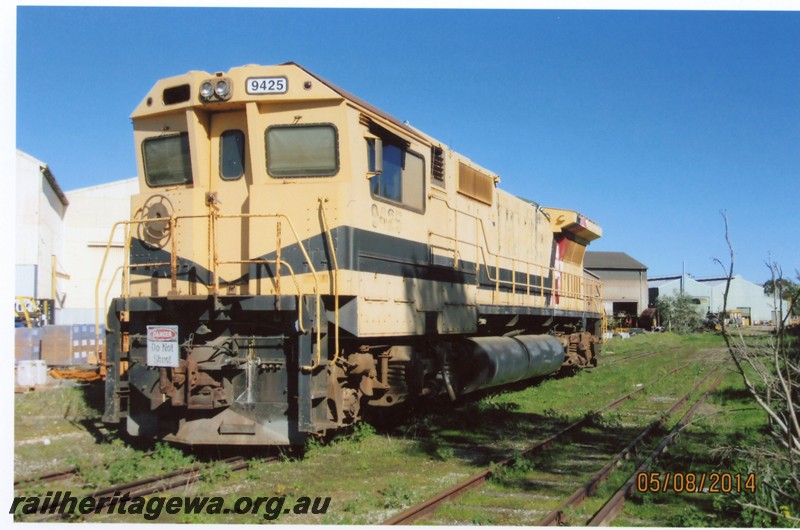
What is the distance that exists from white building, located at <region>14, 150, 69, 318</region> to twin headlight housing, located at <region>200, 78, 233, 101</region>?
255 inches

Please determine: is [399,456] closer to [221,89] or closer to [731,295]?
[221,89]

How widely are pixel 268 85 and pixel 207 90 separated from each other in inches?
25.8

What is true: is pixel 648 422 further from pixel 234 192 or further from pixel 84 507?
pixel 84 507

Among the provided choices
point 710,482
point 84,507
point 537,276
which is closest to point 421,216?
point 710,482

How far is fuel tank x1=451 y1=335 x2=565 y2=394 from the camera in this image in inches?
404

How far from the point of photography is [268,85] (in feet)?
24.1

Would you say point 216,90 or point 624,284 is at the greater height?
point 216,90

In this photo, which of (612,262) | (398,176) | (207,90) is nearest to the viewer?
(207,90)

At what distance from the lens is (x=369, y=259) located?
7621mm

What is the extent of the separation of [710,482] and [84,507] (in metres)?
5.32

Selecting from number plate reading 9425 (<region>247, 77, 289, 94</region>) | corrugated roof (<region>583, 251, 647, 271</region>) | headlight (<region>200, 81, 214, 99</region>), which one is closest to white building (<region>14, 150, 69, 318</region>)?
headlight (<region>200, 81, 214, 99</region>)

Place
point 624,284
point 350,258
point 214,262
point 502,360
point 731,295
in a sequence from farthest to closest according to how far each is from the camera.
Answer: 1. point 624,284
2. point 731,295
3. point 502,360
4. point 350,258
5. point 214,262
